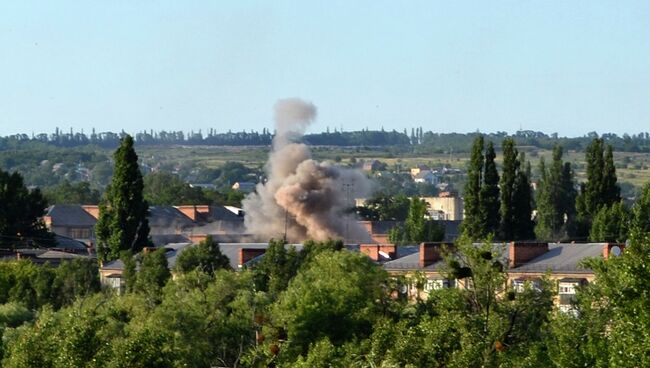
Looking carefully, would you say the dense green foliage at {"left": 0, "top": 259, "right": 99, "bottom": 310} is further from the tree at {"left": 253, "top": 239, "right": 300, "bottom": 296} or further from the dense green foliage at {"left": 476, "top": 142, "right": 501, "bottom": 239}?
the dense green foliage at {"left": 476, "top": 142, "right": 501, "bottom": 239}

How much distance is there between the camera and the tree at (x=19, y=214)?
11819cm

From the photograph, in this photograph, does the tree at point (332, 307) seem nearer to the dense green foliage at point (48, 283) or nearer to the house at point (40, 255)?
the dense green foliage at point (48, 283)

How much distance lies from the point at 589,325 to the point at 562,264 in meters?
28.2

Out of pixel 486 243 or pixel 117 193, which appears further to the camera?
pixel 117 193

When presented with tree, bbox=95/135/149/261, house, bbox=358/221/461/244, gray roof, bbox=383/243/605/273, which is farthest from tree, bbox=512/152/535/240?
house, bbox=358/221/461/244

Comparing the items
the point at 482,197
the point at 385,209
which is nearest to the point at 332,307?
the point at 482,197

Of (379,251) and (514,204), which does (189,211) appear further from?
(379,251)

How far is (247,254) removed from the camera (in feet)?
313

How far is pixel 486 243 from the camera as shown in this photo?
6091cm

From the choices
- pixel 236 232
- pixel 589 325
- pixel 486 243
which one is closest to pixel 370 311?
pixel 486 243

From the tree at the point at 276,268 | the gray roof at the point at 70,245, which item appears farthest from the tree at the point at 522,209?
the gray roof at the point at 70,245

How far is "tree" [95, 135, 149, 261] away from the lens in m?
98.9

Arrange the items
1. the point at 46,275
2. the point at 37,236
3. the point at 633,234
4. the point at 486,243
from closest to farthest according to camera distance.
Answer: the point at 633,234 → the point at 486,243 → the point at 46,275 → the point at 37,236

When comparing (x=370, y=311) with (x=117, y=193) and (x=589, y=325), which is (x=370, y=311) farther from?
(x=117, y=193)
